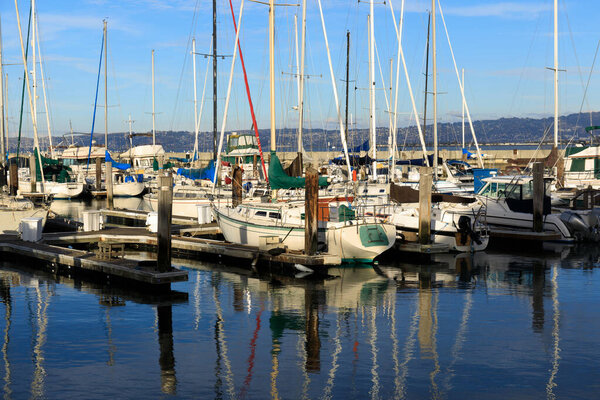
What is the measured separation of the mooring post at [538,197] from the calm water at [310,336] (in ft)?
17.4

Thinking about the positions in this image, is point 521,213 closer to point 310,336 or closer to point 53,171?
point 310,336

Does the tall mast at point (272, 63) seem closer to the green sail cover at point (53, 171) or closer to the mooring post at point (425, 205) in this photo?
the mooring post at point (425, 205)

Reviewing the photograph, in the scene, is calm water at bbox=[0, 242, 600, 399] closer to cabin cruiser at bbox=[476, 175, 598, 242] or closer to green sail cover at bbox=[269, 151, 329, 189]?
green sail cover at bbox=[269, 151, 329, 189]

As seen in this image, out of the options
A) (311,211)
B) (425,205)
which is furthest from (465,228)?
(311,211)

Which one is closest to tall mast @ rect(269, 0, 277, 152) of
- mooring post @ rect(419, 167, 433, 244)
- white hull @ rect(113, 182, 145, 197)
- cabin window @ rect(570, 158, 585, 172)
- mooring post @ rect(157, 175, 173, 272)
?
mooring post @ rect(419, 167, 433, 244)

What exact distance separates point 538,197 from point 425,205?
5996 mm

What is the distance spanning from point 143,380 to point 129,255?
16064 millimetres

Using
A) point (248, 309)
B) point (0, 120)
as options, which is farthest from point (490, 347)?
point (0, 120)

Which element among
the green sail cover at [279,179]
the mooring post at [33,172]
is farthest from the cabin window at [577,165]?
the mooring post at [33,172]

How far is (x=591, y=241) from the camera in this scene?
3231cm

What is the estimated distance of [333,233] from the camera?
80.6 feet

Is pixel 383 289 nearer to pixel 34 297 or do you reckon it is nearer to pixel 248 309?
pixel 248 309

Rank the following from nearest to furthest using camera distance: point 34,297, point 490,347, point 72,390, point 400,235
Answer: point 72,390 → point 490,347 → point 34,297 → point 400,235

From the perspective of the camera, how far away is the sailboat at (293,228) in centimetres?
2466
